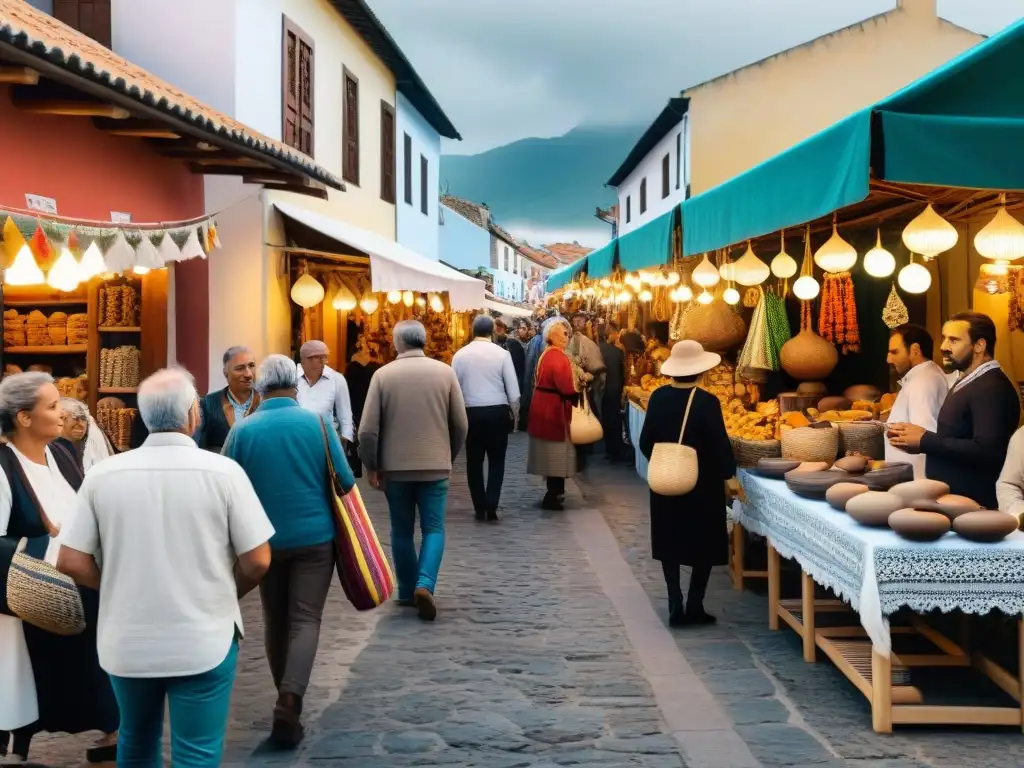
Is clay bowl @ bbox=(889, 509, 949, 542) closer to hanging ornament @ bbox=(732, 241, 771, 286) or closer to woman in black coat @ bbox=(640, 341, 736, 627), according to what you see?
woman in black coat @ bbox=(640, 341, 736, 627)

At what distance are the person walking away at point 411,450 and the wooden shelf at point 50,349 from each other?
3782 mm

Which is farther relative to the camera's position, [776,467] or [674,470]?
[776,467]

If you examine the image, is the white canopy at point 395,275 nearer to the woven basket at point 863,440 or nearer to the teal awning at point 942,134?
the woven basket at point 863,440

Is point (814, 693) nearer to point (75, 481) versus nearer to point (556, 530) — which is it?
point (75, 481)

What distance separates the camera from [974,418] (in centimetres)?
566

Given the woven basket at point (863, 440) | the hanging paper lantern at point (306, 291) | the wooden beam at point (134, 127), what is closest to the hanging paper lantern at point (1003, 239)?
the woven basket at point (863, 440)

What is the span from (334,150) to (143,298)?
21.0ft

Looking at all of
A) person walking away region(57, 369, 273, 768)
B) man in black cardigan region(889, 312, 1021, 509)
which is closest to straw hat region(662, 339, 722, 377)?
man in black cardigan region(889, 312, 1021, 509)

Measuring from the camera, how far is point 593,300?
26359 millimetres

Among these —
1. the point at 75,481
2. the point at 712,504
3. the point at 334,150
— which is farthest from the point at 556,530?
the point at 334,150

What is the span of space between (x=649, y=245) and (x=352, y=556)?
6.42 metres

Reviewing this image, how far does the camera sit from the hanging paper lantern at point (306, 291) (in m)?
12.0

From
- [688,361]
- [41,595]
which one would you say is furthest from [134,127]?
[41,595]

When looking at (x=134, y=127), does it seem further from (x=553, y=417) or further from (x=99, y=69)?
(x=553, y=417)
